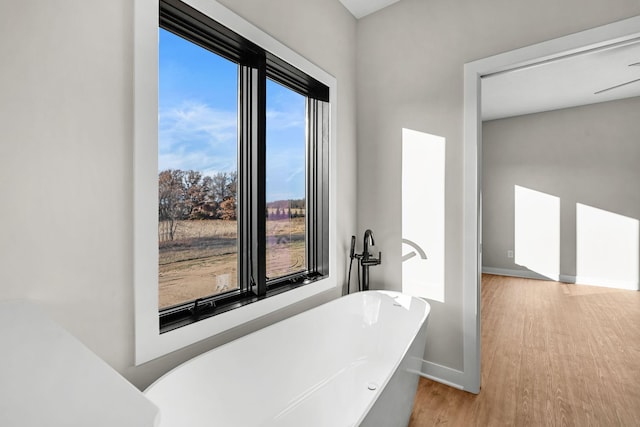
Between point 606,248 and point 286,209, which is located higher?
point 286,209

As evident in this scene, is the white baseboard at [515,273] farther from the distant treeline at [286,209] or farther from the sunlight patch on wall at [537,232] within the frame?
the distant treeline at [286,209]

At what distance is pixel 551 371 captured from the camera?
2344 millimetres

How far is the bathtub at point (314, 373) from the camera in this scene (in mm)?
1217

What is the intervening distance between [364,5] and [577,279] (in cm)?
510

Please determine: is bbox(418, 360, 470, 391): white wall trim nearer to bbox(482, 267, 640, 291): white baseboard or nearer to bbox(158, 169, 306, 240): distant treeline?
bbox(158, 169, 306, 240): distant treeline

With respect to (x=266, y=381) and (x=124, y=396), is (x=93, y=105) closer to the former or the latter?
(x=124, y=396)

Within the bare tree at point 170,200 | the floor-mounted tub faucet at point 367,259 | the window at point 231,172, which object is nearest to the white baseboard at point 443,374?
the floor-mounted tub faucet at point 367,259

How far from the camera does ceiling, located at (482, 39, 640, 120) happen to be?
3.31 metres

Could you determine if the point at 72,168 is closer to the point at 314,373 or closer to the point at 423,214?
the point at 314,373

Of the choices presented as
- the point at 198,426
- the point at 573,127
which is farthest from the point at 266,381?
the point at 573,127

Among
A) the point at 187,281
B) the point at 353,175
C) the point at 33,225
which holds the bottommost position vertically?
the point at 187,281

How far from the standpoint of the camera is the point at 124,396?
0.67 m

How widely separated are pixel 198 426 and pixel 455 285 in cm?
180

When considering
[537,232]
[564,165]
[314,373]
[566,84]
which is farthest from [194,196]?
[564,165]
